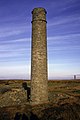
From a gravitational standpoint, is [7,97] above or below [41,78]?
below

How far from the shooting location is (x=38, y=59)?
12.5 m

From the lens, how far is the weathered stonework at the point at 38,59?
12.5 metres

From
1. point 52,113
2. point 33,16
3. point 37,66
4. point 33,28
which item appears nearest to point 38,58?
point 37,66

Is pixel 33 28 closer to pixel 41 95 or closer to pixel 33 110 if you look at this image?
pixel 41 95

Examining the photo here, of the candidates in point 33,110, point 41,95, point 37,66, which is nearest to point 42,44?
point 37,66

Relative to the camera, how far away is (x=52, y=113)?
1017cm

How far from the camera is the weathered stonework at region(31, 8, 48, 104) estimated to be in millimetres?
12548

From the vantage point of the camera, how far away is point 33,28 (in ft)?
42.2

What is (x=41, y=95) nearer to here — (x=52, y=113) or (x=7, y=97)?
(x=52, y=113)

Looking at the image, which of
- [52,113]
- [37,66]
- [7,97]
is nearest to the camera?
[52,113]

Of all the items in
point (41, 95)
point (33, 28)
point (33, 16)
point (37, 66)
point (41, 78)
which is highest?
point (33, 16)

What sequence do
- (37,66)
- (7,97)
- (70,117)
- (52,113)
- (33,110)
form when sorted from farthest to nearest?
(7,97) < (37,66) < (33,110) < (52,113) < (70,117)

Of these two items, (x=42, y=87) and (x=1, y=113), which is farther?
(x=42, y=87)

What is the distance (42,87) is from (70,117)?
3.63 metres
